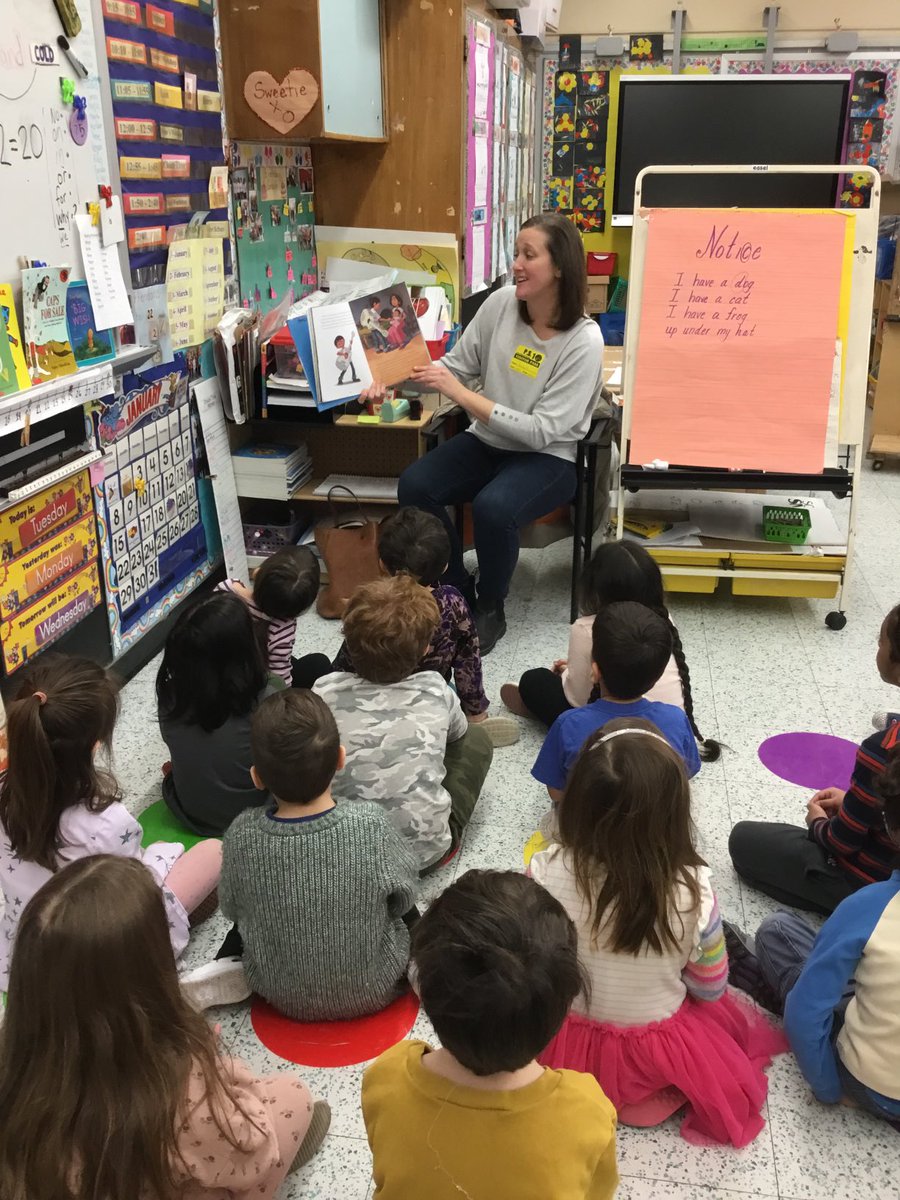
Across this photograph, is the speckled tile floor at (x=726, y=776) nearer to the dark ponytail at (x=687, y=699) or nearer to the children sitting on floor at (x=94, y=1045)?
the dark ponytail at (x=687, y=699)

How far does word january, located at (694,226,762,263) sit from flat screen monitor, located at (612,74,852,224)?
2.23 meters

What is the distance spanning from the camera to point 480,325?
3.16 m

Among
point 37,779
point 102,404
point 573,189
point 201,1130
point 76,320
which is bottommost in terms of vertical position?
point 201,1130

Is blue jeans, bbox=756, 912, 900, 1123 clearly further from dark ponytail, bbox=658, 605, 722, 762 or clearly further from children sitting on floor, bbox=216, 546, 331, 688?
children sitting on floor, bbox=216, 546, 331, 688

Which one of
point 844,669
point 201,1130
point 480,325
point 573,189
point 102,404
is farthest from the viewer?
point 573,189

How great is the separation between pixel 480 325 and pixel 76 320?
51.1 inches

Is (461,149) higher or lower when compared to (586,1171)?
higher

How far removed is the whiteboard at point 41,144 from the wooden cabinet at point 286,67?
2.51 feet

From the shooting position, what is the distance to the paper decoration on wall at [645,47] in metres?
5.54

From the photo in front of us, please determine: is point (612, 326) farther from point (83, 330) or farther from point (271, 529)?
point (83, 330)

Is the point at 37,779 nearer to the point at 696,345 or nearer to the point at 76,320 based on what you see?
the point at 76,320

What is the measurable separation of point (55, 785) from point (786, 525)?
2485 millimetres

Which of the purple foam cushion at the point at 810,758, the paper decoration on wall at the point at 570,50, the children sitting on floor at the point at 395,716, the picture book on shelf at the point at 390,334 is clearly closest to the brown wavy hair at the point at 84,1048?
the children sitting on floor at the point at 395,716

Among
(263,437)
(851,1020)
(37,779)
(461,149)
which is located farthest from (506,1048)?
(461,149)
